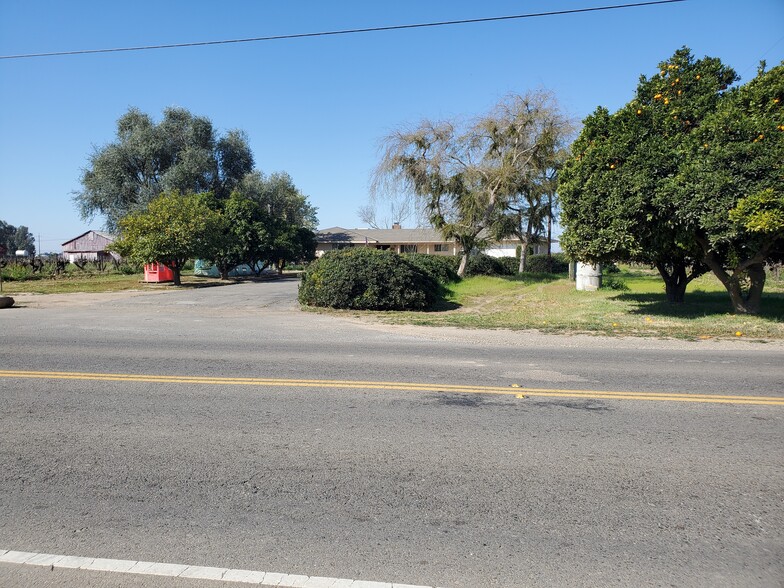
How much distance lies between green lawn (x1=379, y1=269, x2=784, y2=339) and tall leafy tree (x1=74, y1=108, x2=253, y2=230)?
101 feet

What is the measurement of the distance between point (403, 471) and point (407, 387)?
9.03 ft

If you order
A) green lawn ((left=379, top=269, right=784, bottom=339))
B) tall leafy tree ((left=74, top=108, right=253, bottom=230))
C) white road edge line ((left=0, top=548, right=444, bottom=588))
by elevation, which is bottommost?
white road edge line ((left=0, top=548, right=444, bottom=588))

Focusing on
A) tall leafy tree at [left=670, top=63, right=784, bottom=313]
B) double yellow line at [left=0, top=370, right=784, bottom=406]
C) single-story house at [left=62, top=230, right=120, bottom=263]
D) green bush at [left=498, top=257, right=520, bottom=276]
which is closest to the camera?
double yellow line at [left=0, top=370, right=784, bottom=406]

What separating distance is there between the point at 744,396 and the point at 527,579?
4.99m

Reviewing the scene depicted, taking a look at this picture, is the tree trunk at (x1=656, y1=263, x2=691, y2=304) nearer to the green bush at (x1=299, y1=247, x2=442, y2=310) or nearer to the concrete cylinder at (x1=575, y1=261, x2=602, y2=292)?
the concrete cylinder at (x1=575, y1=261, x2=602, y2=292)

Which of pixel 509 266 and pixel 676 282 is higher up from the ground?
pixel 509 266

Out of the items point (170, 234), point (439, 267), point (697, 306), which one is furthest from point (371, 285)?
point (170, 234)

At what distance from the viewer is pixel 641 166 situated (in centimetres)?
1335

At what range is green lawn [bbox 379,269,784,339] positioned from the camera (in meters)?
13.1

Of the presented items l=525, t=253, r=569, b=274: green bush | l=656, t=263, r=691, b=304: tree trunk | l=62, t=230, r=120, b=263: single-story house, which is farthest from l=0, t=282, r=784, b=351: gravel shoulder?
l=62, t=230, r=120, b=263: single-story house

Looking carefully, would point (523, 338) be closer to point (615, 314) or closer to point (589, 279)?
point (615, 314)

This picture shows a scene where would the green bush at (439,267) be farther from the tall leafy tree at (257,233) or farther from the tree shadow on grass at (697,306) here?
the tall leafy tree at (257,233)

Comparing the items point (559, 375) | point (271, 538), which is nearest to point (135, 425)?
point (271, 538)

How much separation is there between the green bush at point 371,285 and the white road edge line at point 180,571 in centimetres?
1420
